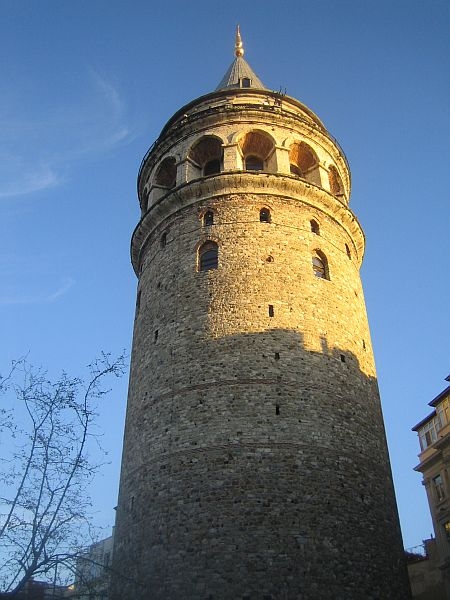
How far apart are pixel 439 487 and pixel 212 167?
1800 cm

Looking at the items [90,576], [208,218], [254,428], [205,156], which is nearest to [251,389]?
[254,428]

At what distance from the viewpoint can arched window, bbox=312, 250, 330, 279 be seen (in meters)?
19.5

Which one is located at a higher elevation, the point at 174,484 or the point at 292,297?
the point at 292,297

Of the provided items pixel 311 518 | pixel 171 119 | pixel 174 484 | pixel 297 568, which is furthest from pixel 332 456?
pixel 171 119

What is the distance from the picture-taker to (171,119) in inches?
984

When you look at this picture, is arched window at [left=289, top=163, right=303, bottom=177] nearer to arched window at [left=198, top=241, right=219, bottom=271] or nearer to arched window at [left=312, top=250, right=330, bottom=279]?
arched window at [left=312, top=250, right=330, bottom=279]

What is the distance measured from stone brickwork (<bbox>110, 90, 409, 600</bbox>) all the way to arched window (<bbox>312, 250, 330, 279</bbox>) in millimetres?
166

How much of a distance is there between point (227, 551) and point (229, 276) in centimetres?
773

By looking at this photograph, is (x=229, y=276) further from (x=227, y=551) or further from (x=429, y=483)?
(x=429, y=483)

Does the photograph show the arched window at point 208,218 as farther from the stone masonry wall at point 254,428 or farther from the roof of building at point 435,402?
the roof of building at point 435,402

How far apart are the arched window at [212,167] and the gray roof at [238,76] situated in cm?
528

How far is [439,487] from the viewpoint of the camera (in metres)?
28.6

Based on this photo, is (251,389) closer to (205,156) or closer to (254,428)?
(254,428)

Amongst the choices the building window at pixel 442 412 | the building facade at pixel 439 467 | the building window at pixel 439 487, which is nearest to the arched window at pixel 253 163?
the building facade at pixel 439 467
